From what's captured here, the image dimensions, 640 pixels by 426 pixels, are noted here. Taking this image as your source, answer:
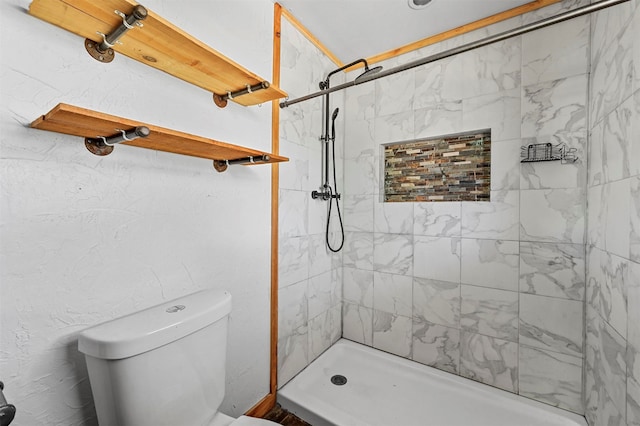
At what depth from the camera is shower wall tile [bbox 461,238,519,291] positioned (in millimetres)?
1659

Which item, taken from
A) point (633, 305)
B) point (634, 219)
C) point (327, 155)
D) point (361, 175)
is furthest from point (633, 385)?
point (327, 155)

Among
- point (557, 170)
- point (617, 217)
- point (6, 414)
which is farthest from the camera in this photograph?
point (557, 170)

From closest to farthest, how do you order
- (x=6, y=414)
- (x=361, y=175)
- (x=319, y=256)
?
(x=6, y=414), (x=319, y=256), (x=361, y=175)

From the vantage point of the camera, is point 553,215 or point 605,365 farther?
point 553,215

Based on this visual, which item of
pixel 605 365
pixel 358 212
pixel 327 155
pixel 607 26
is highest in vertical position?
pixel 607 26

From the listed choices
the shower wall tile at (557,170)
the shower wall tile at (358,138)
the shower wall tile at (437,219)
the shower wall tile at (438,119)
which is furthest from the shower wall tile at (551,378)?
the shower wall tile at (358,138)

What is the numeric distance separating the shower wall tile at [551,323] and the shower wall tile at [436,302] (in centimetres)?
35

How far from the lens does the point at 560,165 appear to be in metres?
1.52

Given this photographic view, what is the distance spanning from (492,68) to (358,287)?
1.72 metres

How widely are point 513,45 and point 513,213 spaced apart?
98 centimetres

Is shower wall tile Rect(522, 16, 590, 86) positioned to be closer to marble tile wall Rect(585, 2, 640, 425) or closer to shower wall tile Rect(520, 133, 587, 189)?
marble tile wall Rect(585, 2, 640, 425)

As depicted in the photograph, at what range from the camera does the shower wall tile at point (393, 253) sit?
2.00 meters

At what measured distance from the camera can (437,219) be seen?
1.89 m

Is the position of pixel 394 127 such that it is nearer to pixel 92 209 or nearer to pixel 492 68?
pixel 492 68
